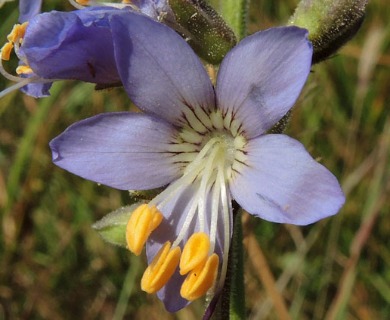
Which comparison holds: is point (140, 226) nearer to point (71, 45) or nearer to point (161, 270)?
point (161, 270)

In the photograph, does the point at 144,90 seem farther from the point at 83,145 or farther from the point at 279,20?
the point at 279,20

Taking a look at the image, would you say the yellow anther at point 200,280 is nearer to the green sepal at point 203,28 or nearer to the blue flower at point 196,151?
the blue flower at point 196,151

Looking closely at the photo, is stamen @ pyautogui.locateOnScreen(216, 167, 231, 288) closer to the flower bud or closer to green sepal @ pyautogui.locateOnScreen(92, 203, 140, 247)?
green sepal @ pyautogui.locateOnScreen(92, 203, 140, 247)

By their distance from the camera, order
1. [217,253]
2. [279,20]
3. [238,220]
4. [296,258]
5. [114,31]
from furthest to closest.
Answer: [279,20] → [296,258] → [238,220] → [217,253] → [114,31]

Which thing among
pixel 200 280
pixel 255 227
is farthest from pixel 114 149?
pixel 255 227

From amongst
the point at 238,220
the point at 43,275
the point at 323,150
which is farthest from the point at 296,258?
the point at 238,220

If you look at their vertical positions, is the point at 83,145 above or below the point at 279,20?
above

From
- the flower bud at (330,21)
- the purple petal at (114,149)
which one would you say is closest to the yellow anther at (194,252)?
the purple petal at (114,149)
